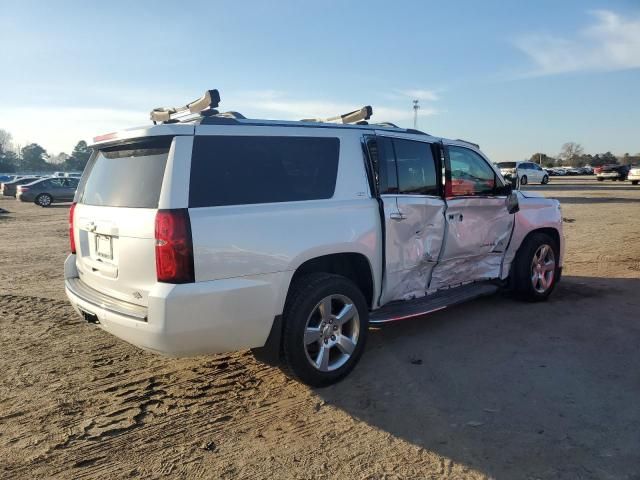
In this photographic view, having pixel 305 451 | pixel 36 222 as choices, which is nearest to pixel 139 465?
pixel 305 451

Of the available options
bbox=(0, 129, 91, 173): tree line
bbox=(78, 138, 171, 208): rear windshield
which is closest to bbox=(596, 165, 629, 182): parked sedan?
bbox=(78, 138, 171, 208): rear windshield

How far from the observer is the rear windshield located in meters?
3.40

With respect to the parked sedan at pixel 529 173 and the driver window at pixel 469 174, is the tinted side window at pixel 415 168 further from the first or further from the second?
the parked sedan at pixel 529 173

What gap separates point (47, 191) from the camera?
2817 cm

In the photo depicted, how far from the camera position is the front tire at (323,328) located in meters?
3.70

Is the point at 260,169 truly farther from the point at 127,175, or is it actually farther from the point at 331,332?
the point at 331,332

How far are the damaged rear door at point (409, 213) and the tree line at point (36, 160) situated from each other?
88275 mm

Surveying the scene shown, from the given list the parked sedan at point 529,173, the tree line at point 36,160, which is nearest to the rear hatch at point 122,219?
the parked sedan at point 529,173

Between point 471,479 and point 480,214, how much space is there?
3.14 metres

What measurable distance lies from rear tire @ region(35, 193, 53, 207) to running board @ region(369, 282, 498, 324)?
91.2ft

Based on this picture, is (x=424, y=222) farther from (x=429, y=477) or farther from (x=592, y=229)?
(x=592, y=229)

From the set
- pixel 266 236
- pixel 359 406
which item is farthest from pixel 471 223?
pixel 266 236

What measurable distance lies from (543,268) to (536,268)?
15 cm

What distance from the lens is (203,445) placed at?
3.15m
